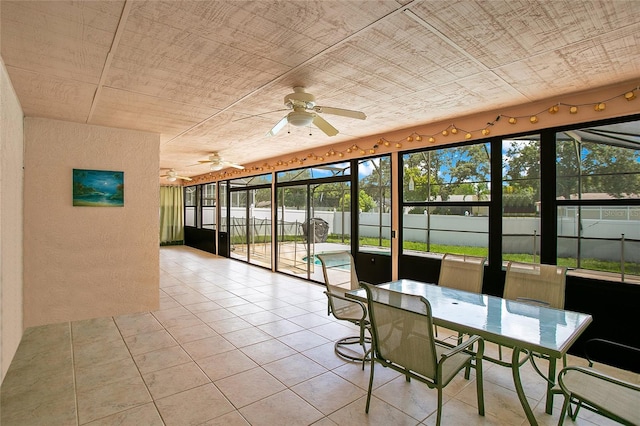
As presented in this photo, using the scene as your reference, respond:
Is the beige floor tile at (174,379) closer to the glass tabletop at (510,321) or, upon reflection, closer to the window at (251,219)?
the glass tabletop at (510,321)

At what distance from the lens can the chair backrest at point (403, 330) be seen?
1.87 meters

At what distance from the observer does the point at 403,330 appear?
200 cm

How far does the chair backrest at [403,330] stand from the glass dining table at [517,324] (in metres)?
0.35

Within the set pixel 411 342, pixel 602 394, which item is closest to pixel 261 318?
pixel 411 342

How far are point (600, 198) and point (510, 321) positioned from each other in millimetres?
1878

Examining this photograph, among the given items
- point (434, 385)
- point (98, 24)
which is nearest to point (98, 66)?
point (98, 24)

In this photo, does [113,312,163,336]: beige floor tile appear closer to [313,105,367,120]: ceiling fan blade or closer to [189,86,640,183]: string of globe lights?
[313,105,367,120]: ceiling fan blade

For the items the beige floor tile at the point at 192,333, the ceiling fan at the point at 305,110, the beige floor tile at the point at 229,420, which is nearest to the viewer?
the beige floor tile at the point at 229,420

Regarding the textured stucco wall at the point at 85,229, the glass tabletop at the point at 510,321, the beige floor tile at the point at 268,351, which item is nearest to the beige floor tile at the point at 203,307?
the textured stucco wall at the point at 85,229

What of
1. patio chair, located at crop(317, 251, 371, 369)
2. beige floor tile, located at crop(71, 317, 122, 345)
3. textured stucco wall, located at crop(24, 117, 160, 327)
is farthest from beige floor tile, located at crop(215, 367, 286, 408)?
textured stucco wall, located at crop(24, 117, 160, 327)

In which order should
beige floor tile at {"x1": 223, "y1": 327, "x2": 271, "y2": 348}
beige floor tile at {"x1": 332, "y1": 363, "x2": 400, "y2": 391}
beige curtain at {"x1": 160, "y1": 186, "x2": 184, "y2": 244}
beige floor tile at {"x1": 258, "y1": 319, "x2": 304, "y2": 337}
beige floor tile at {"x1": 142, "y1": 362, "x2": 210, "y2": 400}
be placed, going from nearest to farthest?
1. beige floor tile at {"x1": 142, "y1": 362, "x2": 210, "y2": 400}
2. beige floor tile at {"x1": 332, "y1": 363, "x2": 400, "y2": 391}
3. beige floor tile at {"x1": 223, "y1": 327, "x2": 271, "y2": 348}
4. beige floor tile at {"x1": 258, "y1": 319, "x2": 304, "y2": 337}
5. beige curtain at {"x1": 160, "y1": 186, "x2": 184, "y2": 244}

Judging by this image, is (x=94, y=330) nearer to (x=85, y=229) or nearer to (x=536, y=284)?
(x=85, y=229)

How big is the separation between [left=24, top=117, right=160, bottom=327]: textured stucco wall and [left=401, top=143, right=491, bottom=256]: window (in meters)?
3.69

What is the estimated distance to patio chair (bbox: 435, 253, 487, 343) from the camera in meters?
3.13
